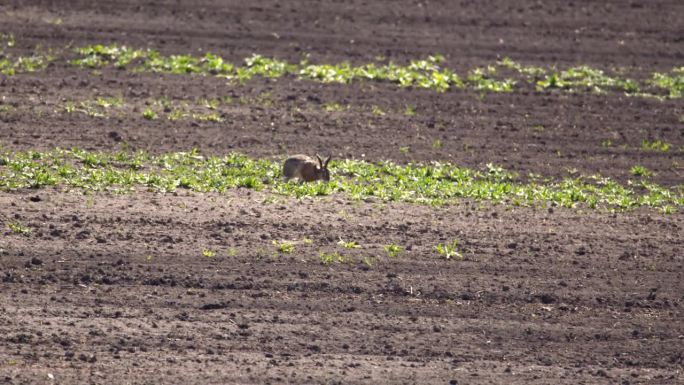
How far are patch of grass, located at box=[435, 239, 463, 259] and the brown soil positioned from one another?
0.10 metres

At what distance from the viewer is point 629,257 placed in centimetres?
1307

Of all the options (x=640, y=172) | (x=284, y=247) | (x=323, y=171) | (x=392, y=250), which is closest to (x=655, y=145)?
(x=640, y=172)

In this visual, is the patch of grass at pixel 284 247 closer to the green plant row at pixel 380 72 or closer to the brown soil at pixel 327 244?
the brown soil at pixel 327 244

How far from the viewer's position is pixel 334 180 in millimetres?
15078

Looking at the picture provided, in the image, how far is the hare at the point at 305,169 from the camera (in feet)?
48.3

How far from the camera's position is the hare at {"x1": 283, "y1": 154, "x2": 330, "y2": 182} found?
1471 centimetres

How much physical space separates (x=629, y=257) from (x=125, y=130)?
7287 millimetres

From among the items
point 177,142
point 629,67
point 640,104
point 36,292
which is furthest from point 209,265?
point 629,67

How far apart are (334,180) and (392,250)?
2634 mm

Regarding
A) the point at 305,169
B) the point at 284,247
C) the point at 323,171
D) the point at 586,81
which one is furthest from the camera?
the point at 586,81

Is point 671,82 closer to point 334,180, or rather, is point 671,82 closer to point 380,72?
point 380,72

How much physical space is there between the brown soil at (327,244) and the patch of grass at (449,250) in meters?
0.10

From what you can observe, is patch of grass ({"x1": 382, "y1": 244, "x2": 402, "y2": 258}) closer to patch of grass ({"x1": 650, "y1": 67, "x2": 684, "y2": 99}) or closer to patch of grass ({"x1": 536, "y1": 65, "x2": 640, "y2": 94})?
patch of grass ({"x1": 536, "y1": 65, "x2": 640, "y2": 94})

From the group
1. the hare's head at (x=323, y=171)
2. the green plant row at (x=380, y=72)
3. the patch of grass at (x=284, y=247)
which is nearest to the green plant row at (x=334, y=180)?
the hare's head at (x=323, y=171)
